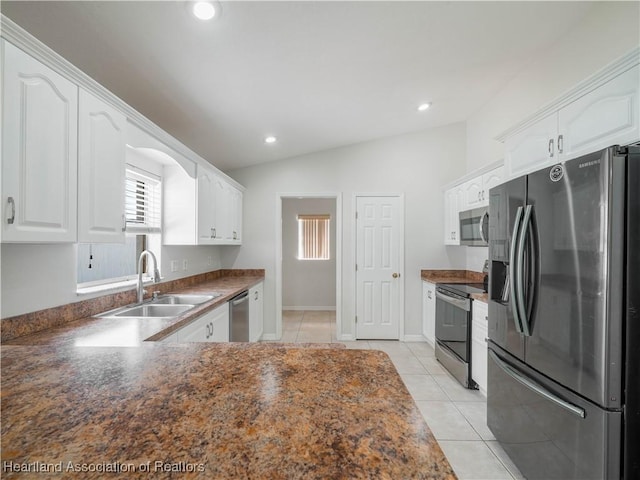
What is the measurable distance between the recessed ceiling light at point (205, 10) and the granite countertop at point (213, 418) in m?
1.64

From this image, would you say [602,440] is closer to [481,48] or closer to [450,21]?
[450,21]

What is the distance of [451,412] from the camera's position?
2.43 metres

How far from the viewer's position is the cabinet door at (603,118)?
4.58ft

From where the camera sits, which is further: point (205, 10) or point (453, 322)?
point (453, 322)

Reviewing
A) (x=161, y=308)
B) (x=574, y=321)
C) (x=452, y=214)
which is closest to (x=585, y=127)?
(x=574, y=321)

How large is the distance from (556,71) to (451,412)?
306 centimetres

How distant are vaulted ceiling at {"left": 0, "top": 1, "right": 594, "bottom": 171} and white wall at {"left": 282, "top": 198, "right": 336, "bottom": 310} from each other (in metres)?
2.89

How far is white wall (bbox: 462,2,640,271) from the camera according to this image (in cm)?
196

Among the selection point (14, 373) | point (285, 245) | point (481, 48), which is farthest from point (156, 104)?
point (285, 245)

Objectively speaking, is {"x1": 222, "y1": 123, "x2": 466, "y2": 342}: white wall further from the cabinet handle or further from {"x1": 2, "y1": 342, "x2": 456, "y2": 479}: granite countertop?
{"x1": 2, "y1": 342, "x2": 456, "y2": 479}: granite countertop

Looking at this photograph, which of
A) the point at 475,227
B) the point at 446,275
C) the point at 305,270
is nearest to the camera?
the point at 475,227

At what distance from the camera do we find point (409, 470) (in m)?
0.51

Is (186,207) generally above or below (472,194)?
below

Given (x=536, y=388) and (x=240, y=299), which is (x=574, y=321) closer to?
(x=536, y=388)
